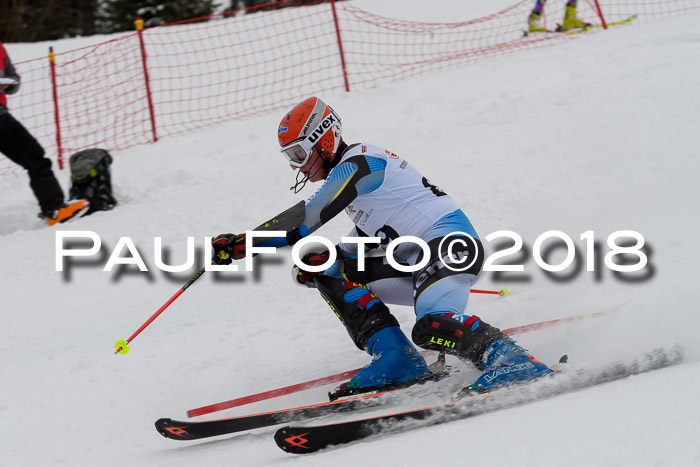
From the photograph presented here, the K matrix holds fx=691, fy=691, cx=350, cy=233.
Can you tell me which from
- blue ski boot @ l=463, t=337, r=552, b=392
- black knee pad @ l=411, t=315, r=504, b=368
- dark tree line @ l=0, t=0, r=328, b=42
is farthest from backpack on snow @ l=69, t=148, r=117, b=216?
dark tree line @ l=0, t=0, r=328, b=42

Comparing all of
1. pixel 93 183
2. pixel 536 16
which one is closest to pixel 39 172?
pixel 93 183

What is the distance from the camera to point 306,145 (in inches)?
136

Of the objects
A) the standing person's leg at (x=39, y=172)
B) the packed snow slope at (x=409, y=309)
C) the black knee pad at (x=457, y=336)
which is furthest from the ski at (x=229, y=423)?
the standing person's leg at (x=39, y=172)

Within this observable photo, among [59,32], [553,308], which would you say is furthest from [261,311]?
[59,32]

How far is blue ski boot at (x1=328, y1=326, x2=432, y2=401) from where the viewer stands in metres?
3.34

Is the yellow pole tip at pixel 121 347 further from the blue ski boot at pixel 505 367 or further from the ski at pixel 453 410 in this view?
the blue ski boot at pixel 505 367

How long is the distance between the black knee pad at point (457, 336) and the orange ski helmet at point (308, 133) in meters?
1.02

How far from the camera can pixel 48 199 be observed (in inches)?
268

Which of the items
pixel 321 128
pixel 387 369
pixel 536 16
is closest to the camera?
pixel 387 369

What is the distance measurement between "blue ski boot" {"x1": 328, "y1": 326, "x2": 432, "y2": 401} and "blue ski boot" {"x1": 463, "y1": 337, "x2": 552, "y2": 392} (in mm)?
418

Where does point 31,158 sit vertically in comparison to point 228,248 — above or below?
below

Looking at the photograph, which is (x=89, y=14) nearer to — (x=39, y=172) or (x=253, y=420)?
(x=39, y=172)

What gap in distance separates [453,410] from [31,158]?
5.40 meters

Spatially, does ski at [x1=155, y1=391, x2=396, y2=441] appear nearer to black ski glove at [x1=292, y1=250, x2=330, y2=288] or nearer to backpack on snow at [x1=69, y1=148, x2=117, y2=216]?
black ski glove at [x1=292, y1=250, x2=330, y2=288]
